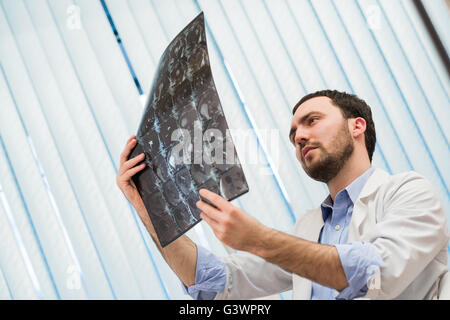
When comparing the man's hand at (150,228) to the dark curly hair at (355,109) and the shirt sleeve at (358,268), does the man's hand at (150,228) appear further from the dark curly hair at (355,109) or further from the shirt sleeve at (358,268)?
the dark curly hair at (355,109)

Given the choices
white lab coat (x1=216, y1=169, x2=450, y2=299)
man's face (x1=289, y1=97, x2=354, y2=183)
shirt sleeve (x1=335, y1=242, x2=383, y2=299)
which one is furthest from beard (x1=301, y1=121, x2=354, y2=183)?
shirt sleeve (x1=335, y1=242, x2=383, y2=299)

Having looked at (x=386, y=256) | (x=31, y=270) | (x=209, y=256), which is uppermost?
(x=31, y=270)

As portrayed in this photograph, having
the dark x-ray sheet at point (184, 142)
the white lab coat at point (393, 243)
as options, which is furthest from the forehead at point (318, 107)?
the dark x-ray sheet at point (184, 142)

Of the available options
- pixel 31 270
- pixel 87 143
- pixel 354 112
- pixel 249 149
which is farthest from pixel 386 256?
pixel 31 270

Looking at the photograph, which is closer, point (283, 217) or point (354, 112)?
point (354, 112)

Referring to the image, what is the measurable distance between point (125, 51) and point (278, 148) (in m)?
0.77

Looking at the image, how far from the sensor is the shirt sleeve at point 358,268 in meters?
0.79

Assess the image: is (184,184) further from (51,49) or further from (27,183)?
(51,49)

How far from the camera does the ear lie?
1271 millimetres

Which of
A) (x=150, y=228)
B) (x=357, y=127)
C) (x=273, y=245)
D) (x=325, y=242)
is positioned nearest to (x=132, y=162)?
(x=150, y=228)

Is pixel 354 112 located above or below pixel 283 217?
above

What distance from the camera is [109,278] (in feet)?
4.97

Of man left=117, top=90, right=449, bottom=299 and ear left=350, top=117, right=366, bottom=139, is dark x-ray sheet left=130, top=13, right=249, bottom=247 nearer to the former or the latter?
man left=117, top=90, right=449, bottom=299

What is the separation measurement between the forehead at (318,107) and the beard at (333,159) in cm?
7
